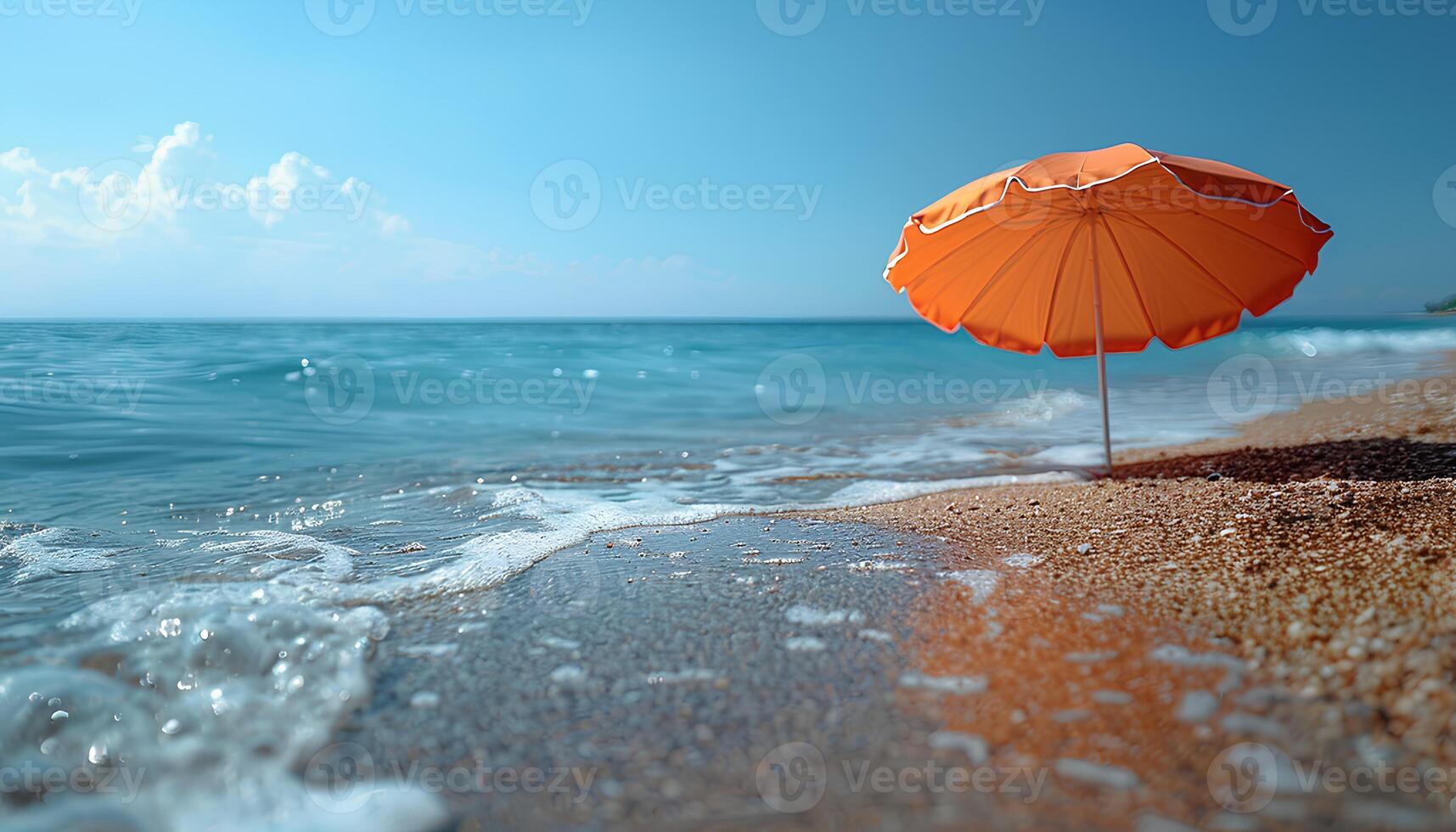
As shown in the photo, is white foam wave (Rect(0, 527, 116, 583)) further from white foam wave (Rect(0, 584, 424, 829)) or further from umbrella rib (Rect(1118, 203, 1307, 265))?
umbrella rib (Rect(1118, 203, 1307, 265))

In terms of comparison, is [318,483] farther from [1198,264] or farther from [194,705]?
[1198,264]

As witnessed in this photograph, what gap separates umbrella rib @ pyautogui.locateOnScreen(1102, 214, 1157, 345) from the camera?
5.62 metres

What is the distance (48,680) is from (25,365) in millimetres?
14045

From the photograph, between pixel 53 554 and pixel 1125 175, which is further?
pixel 1125 175

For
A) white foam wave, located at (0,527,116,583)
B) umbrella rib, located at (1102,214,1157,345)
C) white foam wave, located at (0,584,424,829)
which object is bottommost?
white foam wave, located at (0,584,424,829)

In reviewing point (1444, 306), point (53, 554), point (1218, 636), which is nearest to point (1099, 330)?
point (1218, 636)

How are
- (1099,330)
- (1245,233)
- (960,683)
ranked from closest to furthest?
(960,683)
(1245,233)
(1099,330)

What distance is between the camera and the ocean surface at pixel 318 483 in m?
2.14

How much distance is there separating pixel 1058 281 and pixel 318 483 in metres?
6.40

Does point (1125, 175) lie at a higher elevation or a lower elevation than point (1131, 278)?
higher

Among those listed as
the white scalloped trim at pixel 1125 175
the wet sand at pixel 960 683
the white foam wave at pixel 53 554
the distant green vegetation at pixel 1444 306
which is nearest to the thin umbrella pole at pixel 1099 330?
the white scalloped trim at pixel 1125 175

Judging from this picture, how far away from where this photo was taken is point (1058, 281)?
607 cm

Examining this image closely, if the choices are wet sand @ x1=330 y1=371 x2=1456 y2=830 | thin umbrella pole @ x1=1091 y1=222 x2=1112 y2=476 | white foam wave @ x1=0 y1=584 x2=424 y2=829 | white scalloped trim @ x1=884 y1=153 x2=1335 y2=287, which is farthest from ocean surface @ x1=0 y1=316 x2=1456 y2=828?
white scalloped trim @ x1=884 y1=153 x2=1335 y2=287

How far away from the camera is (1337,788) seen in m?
1.57
